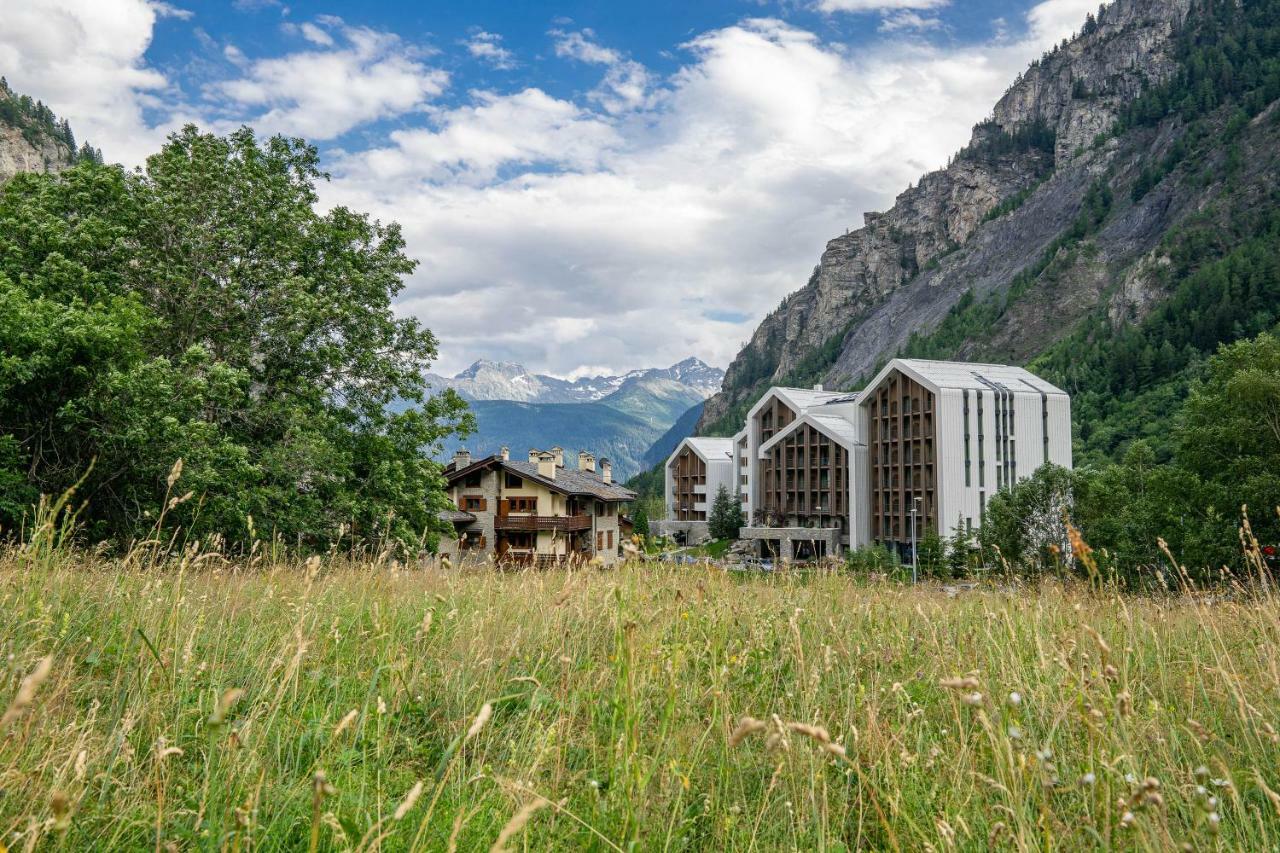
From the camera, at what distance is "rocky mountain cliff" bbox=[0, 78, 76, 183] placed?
15575 cm

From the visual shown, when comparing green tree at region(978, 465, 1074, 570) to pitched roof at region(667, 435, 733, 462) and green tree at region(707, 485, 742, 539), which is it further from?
pitched roof at region(667, 435, 733, 462)

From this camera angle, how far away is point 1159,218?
15438 cm

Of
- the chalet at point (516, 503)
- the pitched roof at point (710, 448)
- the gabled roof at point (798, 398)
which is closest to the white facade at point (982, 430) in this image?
the gabled roof at point (798, 398)

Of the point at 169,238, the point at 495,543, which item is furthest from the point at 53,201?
the point at 495,543

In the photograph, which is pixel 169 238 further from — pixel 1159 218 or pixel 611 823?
pixel 1159 218

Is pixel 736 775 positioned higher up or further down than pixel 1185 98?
further down

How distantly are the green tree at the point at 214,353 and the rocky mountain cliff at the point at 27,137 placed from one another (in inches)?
6424

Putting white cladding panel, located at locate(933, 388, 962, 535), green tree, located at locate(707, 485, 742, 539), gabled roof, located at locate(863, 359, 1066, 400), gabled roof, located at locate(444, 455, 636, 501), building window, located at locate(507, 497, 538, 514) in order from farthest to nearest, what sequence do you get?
green tree, located at locate(707, 485, 742, 539) → gabled roof, located at locate(863, 359, 1066, 400) → white cladding panel, located at locate(933, 388, 962, 535) → building window, located at locate(507, 497, 538, 514) → gabled roof, located at locate(444, 455, 636, 501)

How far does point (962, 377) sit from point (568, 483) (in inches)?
1306

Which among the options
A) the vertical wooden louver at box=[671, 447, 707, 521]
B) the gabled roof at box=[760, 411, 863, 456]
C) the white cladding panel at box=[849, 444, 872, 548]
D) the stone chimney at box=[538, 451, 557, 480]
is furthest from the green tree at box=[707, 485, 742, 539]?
the stone chimney at box=[538, 451, 557, 480]

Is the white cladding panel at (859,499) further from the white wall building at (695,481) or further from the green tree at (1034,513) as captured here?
the white wall building at (695,481)

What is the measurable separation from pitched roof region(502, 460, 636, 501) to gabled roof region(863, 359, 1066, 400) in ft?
78.2

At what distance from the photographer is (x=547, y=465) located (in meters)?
56.1

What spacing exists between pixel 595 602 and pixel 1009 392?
66285 millimetres
